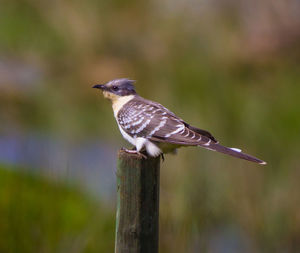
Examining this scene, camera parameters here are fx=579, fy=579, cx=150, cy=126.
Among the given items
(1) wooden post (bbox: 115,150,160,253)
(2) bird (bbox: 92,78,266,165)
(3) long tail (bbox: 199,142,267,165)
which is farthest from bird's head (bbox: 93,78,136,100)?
(1) wooden post (bbox: 115,150,160,253)

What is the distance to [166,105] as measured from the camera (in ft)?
17.7

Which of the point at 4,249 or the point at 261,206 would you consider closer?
the point at 4,249

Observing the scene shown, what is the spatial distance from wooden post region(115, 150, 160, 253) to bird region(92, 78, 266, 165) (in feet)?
0.99

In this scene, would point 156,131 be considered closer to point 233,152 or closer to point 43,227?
point 233,152

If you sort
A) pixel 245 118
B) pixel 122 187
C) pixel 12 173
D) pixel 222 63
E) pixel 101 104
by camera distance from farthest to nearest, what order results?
pixel 101 104, pixel 222 63, pixel 245 118, pixel 12 173, pixel 122 187

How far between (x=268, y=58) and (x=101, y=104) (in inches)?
107

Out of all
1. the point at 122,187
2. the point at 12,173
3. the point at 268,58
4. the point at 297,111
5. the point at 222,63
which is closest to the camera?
the point at 122,187

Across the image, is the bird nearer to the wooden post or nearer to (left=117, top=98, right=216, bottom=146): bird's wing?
(left=117, top=98, right=216, bottom=146): bird's wing

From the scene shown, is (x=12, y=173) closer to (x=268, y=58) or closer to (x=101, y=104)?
(x=101, y=104)

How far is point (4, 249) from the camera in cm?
374

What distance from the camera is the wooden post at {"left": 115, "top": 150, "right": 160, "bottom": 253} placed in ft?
8.54

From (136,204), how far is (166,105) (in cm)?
287

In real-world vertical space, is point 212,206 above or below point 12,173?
below

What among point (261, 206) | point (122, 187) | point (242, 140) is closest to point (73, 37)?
point (242, 140)
